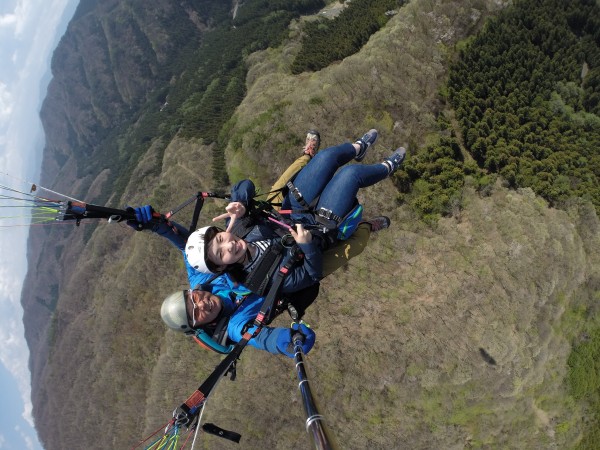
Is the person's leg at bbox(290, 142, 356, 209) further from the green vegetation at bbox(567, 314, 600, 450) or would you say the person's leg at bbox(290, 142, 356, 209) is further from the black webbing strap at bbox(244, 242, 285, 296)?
the green vegetation at bbox(567, 314, 600, 450)

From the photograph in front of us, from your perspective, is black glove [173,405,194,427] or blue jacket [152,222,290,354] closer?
black glove [173,405,194,427]

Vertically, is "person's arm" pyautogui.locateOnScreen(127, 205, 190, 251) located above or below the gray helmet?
above

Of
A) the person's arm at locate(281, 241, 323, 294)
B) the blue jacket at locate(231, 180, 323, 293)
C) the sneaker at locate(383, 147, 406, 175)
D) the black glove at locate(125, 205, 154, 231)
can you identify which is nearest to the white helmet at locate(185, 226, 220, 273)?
the blue jacket at locate(231, 180, 323, 293)

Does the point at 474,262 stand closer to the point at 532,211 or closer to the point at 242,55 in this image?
the point at 532,211

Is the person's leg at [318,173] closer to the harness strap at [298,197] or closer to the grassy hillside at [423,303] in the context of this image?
the harness strap at [298,197]

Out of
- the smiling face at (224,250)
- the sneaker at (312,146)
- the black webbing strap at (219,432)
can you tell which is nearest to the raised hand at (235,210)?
the smiling face at (224,250)

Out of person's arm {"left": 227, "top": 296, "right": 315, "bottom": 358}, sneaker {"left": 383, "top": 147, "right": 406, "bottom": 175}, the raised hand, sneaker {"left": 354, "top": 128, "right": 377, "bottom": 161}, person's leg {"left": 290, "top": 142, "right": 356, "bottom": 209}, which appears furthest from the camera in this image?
sneaker {"left": 354, "top": 128, "right": 377, "bottom": 161}

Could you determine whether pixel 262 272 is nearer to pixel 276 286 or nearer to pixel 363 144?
pixel 276 286
